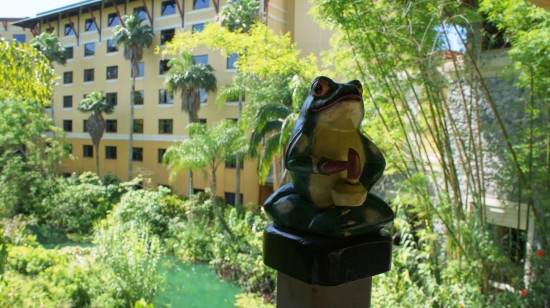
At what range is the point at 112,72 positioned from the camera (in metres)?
21.5

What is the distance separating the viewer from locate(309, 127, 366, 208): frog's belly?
50.6 inches

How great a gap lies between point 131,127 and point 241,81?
10.4 m

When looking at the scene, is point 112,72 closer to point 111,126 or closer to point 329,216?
point 111,126

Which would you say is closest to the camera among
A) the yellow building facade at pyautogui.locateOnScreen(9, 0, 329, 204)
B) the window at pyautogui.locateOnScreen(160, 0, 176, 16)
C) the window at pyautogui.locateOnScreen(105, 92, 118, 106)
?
the yellow building facade at pyautogui.locateOnScreen(9, 0, 329, 204)

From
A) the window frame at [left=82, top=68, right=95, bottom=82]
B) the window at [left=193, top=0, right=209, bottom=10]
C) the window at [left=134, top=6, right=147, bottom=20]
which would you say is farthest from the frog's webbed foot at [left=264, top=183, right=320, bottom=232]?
the window frame at [left=82, top=68, right=95, bottom=82]

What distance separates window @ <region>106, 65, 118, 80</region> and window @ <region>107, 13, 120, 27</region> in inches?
88.4

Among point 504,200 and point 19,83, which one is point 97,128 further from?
point 504,200

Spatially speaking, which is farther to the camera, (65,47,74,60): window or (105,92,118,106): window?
(65,47,74,60): window

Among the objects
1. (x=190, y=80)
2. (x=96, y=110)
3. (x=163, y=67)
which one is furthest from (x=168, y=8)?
(x=96, y=110)

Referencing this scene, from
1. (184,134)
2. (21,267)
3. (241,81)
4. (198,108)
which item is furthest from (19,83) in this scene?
(184,134)

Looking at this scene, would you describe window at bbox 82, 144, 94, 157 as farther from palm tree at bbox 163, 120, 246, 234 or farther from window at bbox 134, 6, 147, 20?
palm tree at bbox 163, 120, 246, 234

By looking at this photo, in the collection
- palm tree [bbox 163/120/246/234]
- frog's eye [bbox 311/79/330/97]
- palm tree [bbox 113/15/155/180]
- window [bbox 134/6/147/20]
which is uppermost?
window [bbox 134/6/147/20]

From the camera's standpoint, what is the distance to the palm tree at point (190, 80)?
627 inches

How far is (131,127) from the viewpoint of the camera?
19797 mm
